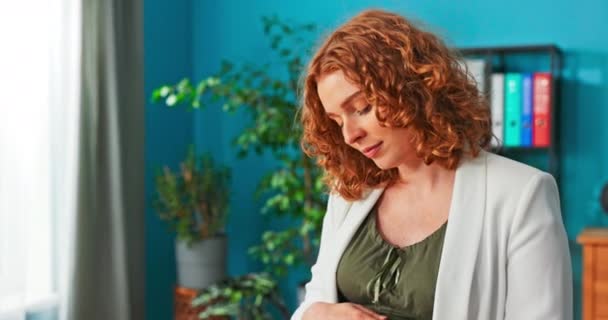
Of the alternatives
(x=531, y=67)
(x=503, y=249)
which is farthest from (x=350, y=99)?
(x=531, y=67)

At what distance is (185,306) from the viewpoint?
10.9 feet

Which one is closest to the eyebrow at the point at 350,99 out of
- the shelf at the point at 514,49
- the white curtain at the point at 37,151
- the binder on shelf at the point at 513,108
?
the white curtain at the point at 37,151

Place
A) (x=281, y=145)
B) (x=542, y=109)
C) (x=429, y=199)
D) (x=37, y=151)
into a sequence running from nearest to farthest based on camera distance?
1. (x=429, y=199)
2. (x=37, y=151)
3. (x=542, y=109)
4. (x=281, y=145)

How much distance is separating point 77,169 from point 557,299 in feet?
7.39

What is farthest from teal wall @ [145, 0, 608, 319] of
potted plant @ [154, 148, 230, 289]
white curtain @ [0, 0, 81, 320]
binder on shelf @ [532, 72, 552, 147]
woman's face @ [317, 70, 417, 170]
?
woman's face @ [317, 70, 417, 170]

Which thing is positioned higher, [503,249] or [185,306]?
[503,249]

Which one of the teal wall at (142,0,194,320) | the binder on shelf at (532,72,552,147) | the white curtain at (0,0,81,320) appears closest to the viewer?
the white curtain at (0,0,81,320)

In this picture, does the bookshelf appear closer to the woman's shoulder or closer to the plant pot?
the plant pot

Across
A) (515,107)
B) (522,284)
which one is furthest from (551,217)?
(515,107)

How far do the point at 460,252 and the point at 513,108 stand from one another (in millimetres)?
1973

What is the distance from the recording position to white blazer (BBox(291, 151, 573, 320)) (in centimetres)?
120

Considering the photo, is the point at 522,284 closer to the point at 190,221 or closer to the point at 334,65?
the point at 334,65

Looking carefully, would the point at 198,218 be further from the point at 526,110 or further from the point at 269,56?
the point at 526,110

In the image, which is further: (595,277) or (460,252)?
(595,277)
